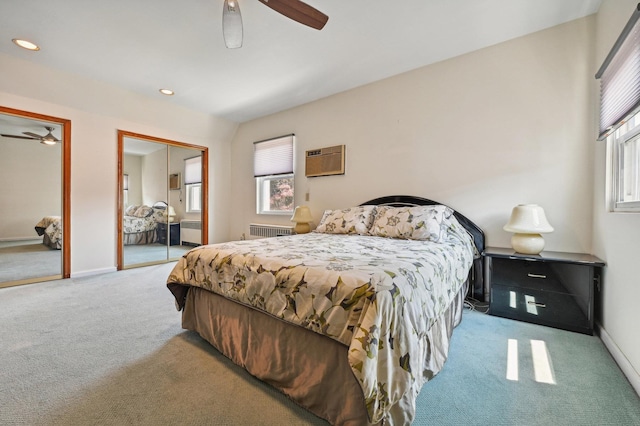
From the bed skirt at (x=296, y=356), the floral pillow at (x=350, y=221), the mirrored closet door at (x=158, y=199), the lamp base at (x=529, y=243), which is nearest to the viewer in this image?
the bed skirt at (x=296, y=356)

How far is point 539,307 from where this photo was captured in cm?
224

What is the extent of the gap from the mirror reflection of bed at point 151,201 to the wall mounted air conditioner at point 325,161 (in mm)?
2432

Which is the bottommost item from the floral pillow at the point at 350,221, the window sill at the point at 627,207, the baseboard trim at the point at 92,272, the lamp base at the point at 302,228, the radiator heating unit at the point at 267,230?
the baseboard trim at the point at 92,272

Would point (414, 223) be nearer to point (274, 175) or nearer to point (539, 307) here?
point (539, 307)

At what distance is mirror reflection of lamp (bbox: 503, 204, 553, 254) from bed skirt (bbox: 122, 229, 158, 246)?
4993mm

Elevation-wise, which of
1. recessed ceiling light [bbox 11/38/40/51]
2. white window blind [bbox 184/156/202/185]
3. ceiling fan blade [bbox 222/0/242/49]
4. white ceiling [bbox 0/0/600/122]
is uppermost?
white ceiling [bbox 0/0/600/122]

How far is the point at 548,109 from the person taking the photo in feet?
8.18

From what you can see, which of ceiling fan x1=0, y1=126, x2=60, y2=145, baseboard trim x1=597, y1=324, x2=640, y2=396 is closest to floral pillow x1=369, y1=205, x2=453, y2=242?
baseboard trim x1=597, y1=324, x2=640, y2=396

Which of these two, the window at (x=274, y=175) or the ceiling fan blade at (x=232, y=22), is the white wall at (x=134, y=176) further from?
the ceiling fan blade at (x=232, y=22)

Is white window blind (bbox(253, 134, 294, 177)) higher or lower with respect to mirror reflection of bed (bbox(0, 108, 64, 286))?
higher

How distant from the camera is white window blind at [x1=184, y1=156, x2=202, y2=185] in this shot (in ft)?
16.1

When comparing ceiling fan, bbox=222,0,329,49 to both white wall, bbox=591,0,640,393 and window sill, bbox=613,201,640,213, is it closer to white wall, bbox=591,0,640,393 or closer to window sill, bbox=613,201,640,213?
white wall, bbox=591,0,640,393

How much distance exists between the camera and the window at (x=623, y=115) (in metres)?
1.50

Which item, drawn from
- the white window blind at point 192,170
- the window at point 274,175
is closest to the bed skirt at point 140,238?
the white window blind at point 192,170
